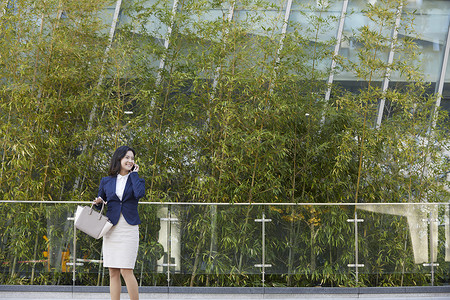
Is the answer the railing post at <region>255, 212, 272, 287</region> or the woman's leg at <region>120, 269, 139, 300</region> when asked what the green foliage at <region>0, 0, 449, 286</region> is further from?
the woman's leg at <region>120, 269, 139, 300</region>

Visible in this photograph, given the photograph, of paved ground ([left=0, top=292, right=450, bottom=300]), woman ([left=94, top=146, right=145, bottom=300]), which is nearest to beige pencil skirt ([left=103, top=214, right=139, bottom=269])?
woman ([left=94, top=146, right=145, bottom=300])

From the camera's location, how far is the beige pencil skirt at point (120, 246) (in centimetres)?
354

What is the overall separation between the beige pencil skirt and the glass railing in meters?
1.74

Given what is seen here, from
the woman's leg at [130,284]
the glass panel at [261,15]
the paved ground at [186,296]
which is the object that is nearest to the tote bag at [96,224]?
the woman's leg at [130,284]

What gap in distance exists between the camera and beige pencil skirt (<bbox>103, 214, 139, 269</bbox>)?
11.6ft

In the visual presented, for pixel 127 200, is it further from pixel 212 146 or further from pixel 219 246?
pixel 212 146

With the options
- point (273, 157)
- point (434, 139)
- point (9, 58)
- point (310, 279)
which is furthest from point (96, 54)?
point (434, 139)

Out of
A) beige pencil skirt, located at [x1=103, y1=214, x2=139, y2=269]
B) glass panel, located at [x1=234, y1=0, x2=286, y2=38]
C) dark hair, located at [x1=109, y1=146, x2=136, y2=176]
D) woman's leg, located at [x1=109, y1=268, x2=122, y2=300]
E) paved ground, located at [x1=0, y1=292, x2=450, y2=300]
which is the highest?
glass panel, located at [x1=234, y1=0, x2=286, y2=38]

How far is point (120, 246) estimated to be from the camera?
3553 mm

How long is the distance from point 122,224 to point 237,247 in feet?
6.46

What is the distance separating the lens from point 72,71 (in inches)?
229

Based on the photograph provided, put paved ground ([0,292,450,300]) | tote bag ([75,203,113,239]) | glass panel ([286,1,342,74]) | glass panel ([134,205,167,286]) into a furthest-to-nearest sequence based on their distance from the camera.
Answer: glass panel ([286,1,342,74]) < glass panel ([134,205,167,286]) < paved ground ([0,292,450,300]) < tote bag ([75,203,113,239])

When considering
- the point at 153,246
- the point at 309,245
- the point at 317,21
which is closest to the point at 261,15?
the point at 317,21

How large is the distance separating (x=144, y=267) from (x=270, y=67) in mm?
2504
